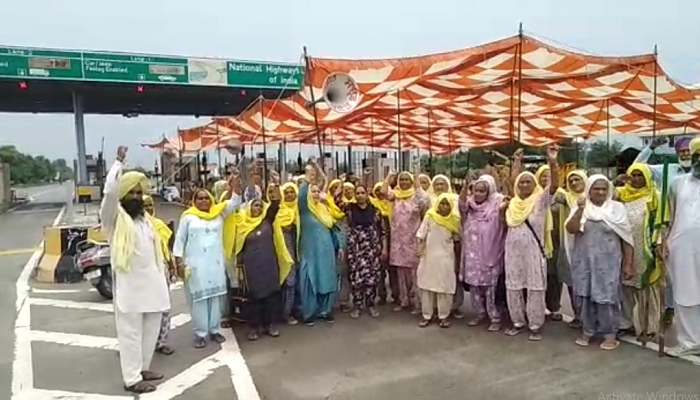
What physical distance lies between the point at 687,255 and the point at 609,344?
941mm

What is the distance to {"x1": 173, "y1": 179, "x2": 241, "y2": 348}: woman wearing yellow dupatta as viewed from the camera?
17.8 feet

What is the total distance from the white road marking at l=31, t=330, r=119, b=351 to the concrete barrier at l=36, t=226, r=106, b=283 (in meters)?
2.81

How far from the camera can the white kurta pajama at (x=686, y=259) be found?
188 inches

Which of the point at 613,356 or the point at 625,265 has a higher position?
the point at 625,265

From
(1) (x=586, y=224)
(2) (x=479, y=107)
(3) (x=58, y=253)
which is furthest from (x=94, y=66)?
(1) (x=586, y=224)

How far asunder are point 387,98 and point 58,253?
5430 mm

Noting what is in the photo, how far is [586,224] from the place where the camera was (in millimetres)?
5109

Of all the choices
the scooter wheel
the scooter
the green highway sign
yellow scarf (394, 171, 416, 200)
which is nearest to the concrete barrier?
the scooter

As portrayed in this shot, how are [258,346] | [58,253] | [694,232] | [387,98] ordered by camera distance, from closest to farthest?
[694,232], [258,346], [387,98], [58,253]

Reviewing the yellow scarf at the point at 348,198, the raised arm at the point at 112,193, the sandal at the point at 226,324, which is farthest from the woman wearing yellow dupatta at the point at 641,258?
the raised arm at the point at 112,193

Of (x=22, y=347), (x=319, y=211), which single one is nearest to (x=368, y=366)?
(x=319, y=211)

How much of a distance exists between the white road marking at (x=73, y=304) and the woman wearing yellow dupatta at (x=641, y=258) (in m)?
5.53

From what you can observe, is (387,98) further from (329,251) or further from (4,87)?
(4,87)

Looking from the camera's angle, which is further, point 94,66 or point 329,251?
point 94,66
